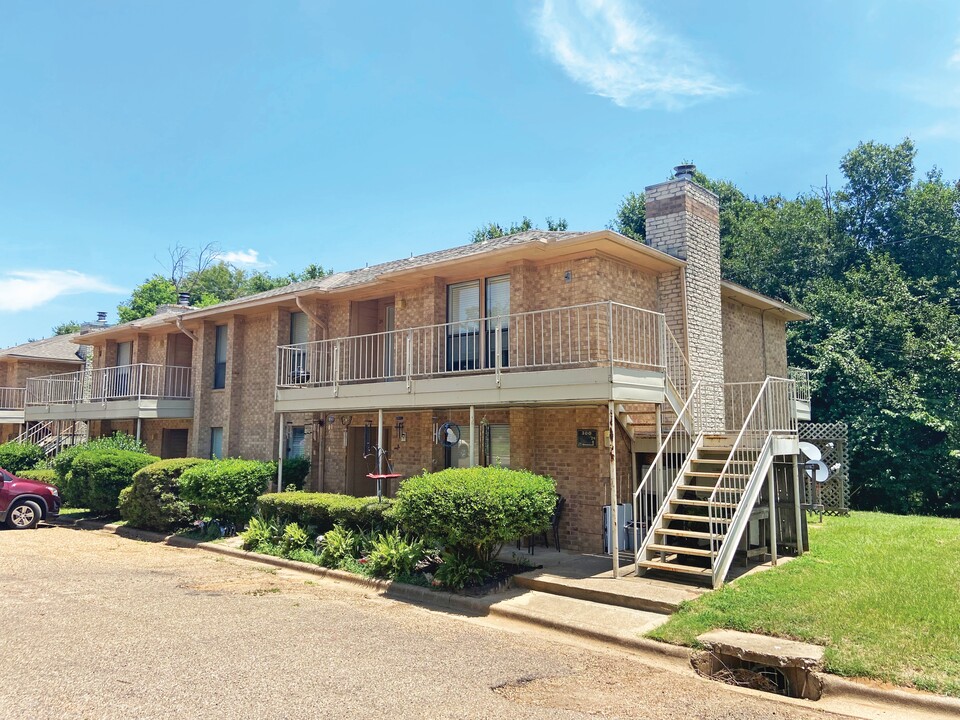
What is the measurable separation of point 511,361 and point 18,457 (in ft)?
59.1

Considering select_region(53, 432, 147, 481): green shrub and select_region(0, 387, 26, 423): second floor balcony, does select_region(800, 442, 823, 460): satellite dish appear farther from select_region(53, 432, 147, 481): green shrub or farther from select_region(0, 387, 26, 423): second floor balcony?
select_region(0, 387, 26, 423): second floor balcony

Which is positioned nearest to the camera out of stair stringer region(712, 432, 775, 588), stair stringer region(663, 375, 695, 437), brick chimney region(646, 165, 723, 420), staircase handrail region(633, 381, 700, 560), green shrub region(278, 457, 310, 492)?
stair stringer region(712, 432, 775, 588)

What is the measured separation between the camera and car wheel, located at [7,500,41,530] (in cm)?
1549

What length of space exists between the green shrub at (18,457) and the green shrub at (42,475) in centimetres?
131

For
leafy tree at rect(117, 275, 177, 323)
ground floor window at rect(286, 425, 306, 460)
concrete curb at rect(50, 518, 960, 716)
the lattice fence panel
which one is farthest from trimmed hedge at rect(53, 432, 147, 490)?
leafy tree at rect(117, 275, 177, 323)

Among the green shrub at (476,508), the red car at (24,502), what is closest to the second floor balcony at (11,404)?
the red car at (24,502)

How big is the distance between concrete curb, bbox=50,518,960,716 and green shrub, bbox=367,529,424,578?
8.8 inches

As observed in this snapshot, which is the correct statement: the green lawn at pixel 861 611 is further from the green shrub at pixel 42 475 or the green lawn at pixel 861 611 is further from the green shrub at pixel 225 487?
the green shrub at pixel 42 475

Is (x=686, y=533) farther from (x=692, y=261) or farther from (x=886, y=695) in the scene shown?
(x=692, y=261)

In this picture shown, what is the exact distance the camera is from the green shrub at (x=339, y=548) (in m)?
10.8

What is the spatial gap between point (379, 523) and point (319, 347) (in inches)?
242

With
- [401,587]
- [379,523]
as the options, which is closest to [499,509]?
[401,587]

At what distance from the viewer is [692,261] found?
13.2 m

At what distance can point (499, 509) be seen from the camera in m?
8.58
